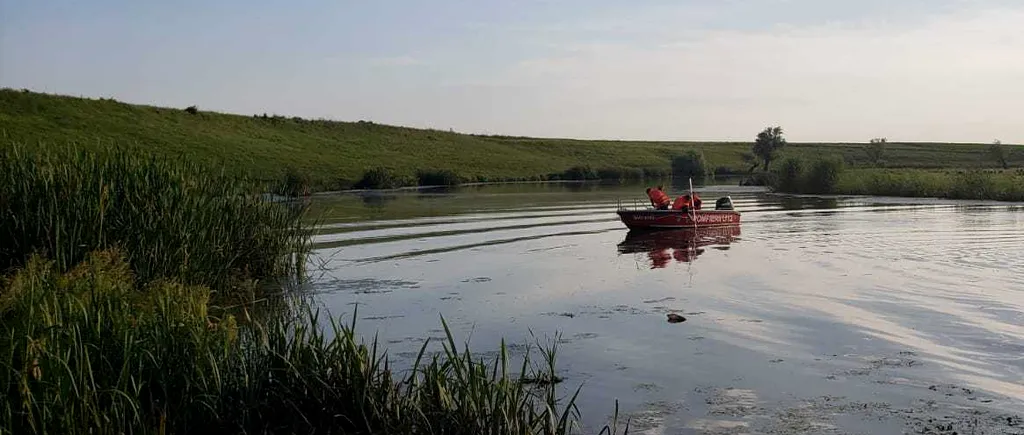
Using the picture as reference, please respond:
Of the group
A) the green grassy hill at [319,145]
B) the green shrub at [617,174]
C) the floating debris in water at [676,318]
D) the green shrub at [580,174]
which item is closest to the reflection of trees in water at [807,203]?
the green grassy hill at [319,145]

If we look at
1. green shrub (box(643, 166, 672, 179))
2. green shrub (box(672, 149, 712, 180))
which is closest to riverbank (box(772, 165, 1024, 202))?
green shrub (box(643, 166, 672, 179))

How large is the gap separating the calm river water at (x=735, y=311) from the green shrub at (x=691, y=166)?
74620mm

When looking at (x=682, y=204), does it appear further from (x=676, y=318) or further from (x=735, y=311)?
(x=676, y=318)

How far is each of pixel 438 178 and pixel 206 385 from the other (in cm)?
7061

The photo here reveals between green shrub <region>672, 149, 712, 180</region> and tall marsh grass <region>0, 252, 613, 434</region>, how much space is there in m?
103

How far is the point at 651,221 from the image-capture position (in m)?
32.9

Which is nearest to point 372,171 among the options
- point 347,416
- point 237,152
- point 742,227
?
point 237,152

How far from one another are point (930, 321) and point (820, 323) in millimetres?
1836

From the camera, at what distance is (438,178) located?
78375 millimetres

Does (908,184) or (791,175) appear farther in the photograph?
(791,175)

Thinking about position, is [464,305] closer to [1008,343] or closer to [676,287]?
[676,287]

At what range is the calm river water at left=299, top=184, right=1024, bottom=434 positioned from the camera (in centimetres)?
1056

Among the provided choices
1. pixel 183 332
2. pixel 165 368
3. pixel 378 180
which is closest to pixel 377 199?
pixel 378 180

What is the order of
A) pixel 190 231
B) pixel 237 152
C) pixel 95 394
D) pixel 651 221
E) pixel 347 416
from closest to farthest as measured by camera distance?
pixel 95 394 < pixel 347 416 < pixel 190 231 < pixel 651 221 < pixel 237 152
